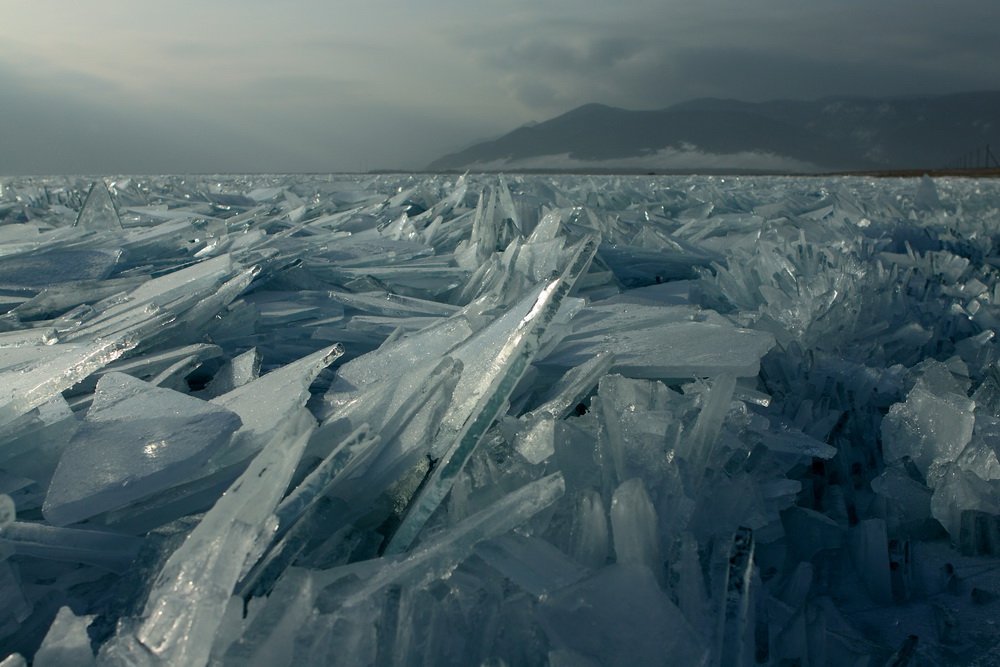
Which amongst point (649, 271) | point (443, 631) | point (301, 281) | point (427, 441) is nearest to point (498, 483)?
point (427, 441)

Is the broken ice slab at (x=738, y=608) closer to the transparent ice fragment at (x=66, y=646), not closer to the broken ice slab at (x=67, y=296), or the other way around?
the transparent ice fragment at (x=66, y=646)

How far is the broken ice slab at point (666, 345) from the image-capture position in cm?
145

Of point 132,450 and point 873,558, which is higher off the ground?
point 132,450

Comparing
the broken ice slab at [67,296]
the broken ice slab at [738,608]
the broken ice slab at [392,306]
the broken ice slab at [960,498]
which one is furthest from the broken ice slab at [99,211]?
the broken ice slab at [960,498]

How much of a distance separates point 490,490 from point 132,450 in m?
0.53

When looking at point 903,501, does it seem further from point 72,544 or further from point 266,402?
point 72,544

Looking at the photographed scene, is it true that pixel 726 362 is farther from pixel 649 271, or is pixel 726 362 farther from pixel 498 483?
pixel 649 271

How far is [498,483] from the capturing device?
1.02 m

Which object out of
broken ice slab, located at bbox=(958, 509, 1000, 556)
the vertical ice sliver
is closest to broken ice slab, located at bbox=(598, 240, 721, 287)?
the vertical ice sliver

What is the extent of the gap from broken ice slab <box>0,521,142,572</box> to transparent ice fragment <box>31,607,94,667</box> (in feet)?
0.67

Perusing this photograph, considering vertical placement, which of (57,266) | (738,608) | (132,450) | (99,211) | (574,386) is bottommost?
(738,608)

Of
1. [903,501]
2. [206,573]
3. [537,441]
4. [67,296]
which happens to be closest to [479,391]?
[537,441]

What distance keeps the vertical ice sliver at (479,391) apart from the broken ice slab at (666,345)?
0.27 meters

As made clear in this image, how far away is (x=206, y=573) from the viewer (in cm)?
72
